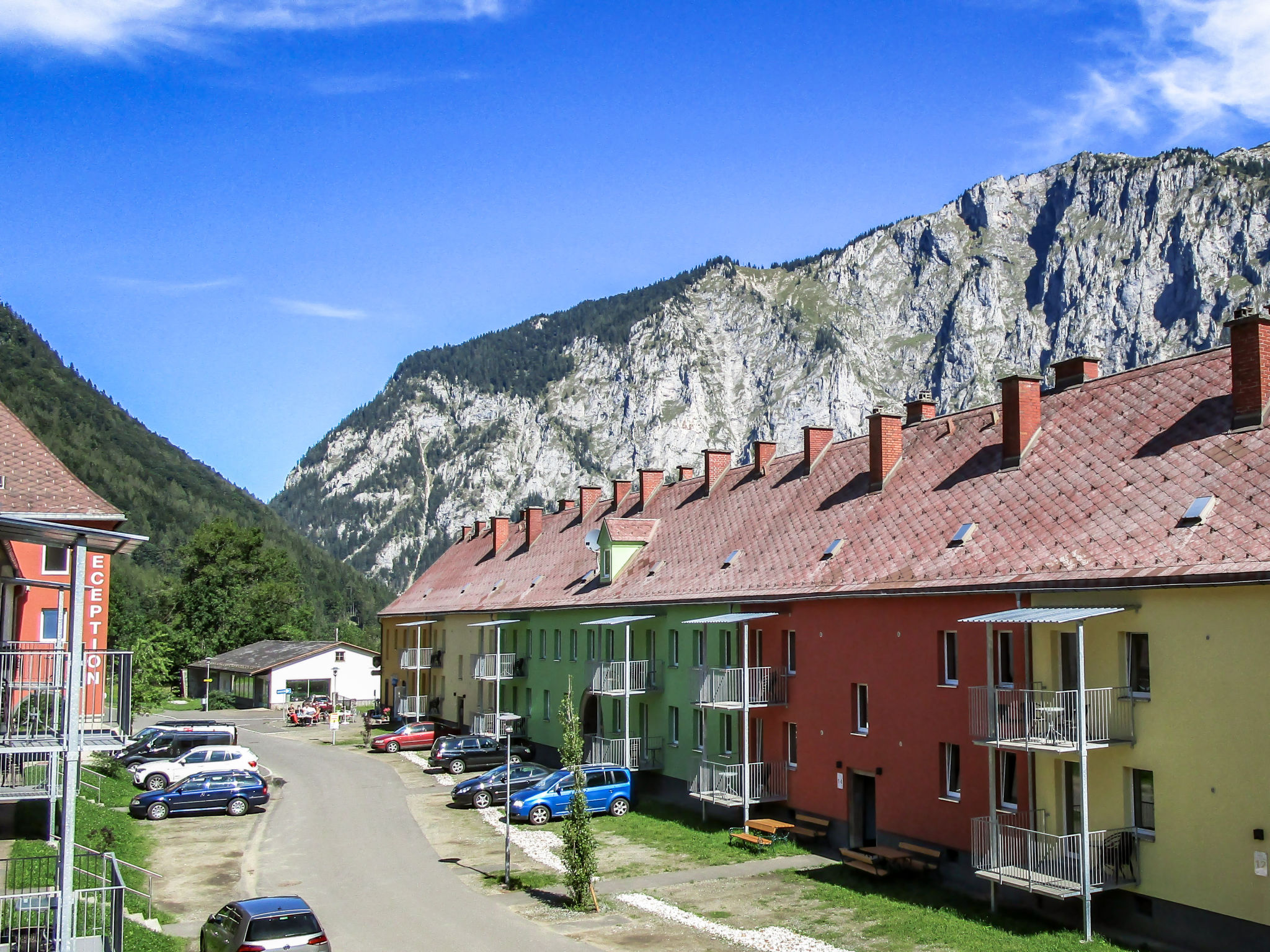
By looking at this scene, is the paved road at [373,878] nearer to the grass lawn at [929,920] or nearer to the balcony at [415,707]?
the grass lawn at [929,920]

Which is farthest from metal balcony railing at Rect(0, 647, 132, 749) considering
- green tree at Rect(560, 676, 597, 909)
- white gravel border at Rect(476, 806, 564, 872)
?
white gravel border at Rect(476, 806, 564, 872)

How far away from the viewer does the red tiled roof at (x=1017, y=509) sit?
20.2 m

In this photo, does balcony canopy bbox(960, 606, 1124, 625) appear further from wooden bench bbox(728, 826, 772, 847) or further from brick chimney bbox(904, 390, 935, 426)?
brick chimney bbox(904, 390, 935, 426)

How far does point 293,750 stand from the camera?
5353 centimetres

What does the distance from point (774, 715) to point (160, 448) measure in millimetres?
161765

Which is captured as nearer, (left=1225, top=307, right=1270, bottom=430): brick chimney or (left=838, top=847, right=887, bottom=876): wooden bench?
(left=1225, top=307, right=1270, bottom=430): brick chimney

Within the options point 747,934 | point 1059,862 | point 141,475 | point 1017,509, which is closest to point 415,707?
point 747,934

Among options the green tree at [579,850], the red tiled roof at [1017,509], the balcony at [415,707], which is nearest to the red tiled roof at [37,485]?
the green tree at [579,850]

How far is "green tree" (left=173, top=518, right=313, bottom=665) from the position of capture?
96.2m

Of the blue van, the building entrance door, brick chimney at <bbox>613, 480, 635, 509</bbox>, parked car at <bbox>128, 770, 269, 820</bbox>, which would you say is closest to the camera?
the building entrance door

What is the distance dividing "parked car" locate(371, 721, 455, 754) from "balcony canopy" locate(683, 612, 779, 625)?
2485 centimetres

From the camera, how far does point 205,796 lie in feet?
115

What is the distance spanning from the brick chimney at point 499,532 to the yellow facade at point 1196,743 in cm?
4383

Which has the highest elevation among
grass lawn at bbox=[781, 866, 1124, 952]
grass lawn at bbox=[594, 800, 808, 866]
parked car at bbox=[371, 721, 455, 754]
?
grass lawn at bbox=[781, 866, 1124, 952]
